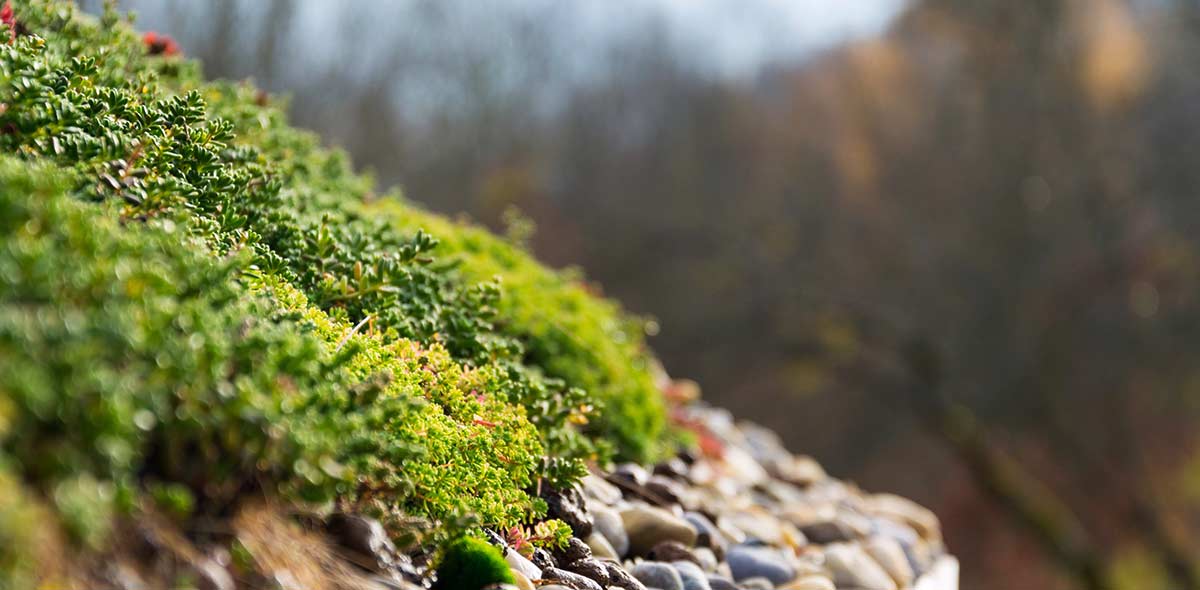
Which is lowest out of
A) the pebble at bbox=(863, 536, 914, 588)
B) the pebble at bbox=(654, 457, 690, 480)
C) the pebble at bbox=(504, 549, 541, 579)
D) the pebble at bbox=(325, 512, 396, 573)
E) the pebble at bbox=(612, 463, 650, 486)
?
the pebble at bbox=(325, 512, 396, 573)

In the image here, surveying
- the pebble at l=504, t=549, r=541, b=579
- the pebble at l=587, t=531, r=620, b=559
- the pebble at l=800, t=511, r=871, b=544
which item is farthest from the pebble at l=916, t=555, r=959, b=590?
the pebble at l=504, t=549, r=541, b=579

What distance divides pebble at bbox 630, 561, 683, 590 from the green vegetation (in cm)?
33

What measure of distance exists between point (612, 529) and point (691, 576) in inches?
11.3

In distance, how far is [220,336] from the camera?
5.57ft

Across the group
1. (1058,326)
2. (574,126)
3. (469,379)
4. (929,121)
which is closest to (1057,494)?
(1058,326)

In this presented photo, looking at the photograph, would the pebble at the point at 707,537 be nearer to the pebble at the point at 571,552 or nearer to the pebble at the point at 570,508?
the pebble at the point at 570,508

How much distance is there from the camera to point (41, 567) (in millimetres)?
1312

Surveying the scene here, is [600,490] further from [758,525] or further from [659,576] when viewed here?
[758,525]

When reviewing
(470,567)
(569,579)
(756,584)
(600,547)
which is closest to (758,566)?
(756,584)

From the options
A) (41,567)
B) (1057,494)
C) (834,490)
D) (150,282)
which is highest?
(1057,494)

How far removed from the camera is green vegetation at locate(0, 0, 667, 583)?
1.40m

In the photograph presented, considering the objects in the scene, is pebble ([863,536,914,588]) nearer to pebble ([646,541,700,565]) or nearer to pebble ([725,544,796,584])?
pebble ([725,544,796,584])

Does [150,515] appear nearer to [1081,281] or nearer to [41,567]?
[41,567]

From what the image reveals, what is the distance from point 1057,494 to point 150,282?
12.7 meters
